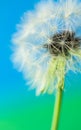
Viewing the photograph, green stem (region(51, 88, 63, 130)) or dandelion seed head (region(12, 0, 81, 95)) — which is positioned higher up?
dandelion seed head (region(12, 0, 81, 95))

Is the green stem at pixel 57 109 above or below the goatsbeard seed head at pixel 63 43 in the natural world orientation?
below

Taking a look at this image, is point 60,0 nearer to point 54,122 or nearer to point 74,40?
point 74,40

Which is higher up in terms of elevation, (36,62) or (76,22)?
(76,22)

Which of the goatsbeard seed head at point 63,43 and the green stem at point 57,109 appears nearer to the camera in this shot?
the green stem at point 57,109

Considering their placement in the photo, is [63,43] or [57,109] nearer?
[57,109]

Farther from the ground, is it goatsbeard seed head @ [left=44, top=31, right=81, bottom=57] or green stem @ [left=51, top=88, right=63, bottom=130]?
goatsbeard seed head @ [left=44, top=31, right=81, bottom=57]

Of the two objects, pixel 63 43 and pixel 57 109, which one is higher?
pixel 63 43

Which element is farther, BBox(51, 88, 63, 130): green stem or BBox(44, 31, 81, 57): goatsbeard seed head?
BBox(44, 31, 81, 57): goatsbeard seed head

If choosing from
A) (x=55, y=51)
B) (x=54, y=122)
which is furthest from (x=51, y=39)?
(x=54, y=122)
